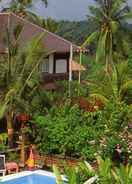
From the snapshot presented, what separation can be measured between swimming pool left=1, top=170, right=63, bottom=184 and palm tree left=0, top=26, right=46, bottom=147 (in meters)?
2.58

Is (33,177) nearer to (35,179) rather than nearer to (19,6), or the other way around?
(35,179)

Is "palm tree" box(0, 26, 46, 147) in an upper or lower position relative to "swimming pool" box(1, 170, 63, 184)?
upper

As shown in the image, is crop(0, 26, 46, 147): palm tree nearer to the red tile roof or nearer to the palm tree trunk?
the palm tree trunk

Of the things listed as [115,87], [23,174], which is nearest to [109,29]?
[115,87]

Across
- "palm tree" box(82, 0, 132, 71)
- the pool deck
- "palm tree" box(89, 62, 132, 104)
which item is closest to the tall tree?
"palm tree" box(82, 0, 132, 71)

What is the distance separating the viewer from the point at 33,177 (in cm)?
1611

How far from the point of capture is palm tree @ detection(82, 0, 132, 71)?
3700cm

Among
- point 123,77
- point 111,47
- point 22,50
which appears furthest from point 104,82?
point 111,47

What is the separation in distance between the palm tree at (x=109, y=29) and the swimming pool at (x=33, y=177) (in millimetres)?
21009

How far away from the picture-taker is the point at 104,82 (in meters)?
23.3

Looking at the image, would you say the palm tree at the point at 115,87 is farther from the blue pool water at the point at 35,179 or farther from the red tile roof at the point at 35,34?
the blue pool water at the point at 35,179

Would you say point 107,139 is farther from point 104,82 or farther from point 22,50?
point 104,82

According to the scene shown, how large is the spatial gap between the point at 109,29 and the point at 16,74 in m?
19.6

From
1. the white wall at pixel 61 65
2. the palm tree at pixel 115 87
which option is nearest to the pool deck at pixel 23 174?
the palm tree at pixel 115 87
